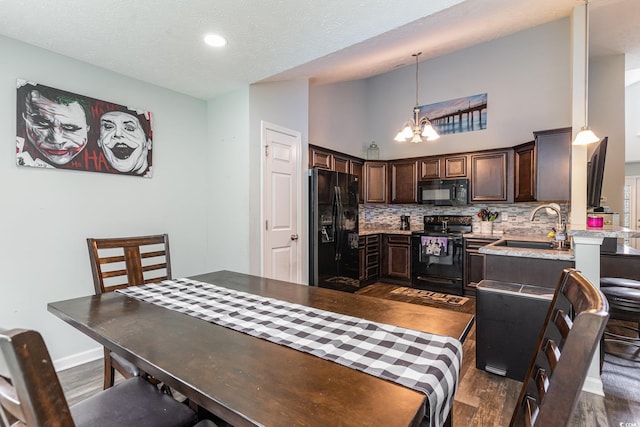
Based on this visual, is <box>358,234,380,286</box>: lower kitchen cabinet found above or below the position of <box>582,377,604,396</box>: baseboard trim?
above

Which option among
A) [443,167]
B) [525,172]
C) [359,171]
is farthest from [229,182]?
[525,172]

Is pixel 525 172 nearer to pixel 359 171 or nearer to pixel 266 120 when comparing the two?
pixel 359 171

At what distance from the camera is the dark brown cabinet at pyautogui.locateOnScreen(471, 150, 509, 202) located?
429 centimetres

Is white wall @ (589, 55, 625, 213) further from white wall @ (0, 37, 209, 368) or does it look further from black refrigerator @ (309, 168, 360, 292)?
white wall @ (0, 37, 209, 368)

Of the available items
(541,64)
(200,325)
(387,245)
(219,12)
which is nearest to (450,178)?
(387,245)

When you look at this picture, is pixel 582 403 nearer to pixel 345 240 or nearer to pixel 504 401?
pixel 504 401

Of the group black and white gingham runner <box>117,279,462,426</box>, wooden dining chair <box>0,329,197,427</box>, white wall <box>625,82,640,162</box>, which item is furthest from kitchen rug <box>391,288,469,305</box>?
white wall <box>625,82,640,162</box>

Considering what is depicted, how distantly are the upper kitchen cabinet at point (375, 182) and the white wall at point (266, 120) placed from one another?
77.0 inches

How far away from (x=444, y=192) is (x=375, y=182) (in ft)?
3.83

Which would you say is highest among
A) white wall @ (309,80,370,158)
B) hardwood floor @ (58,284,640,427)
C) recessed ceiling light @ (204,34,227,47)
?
white wall @ (309,80,370,158)

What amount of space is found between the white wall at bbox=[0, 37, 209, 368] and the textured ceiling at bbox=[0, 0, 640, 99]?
6.2 inches

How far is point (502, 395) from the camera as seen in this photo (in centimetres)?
200

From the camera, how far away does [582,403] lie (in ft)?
6.23

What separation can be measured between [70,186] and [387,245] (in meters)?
4.18
